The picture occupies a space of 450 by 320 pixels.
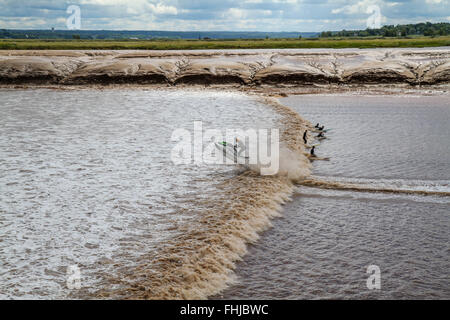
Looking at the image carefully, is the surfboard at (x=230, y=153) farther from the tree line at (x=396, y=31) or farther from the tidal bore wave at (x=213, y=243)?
the tree line at (x=396, y=31)

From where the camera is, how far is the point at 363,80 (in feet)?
93.5

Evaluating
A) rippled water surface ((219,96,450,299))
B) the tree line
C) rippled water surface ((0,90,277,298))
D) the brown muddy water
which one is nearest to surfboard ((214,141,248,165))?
the brown muddy water

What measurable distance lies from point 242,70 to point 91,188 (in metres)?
21.0

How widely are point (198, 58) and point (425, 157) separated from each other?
76.4 feet

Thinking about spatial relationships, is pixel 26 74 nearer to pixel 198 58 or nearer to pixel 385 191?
pixel 198 58

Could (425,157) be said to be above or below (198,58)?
below

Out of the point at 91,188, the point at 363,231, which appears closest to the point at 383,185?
the point at 363,231

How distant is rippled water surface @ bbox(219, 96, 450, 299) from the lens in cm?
617

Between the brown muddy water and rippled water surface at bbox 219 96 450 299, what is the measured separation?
0.03 meters

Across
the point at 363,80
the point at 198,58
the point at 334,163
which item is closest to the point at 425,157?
the point at 334,163

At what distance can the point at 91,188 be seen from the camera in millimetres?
9922
